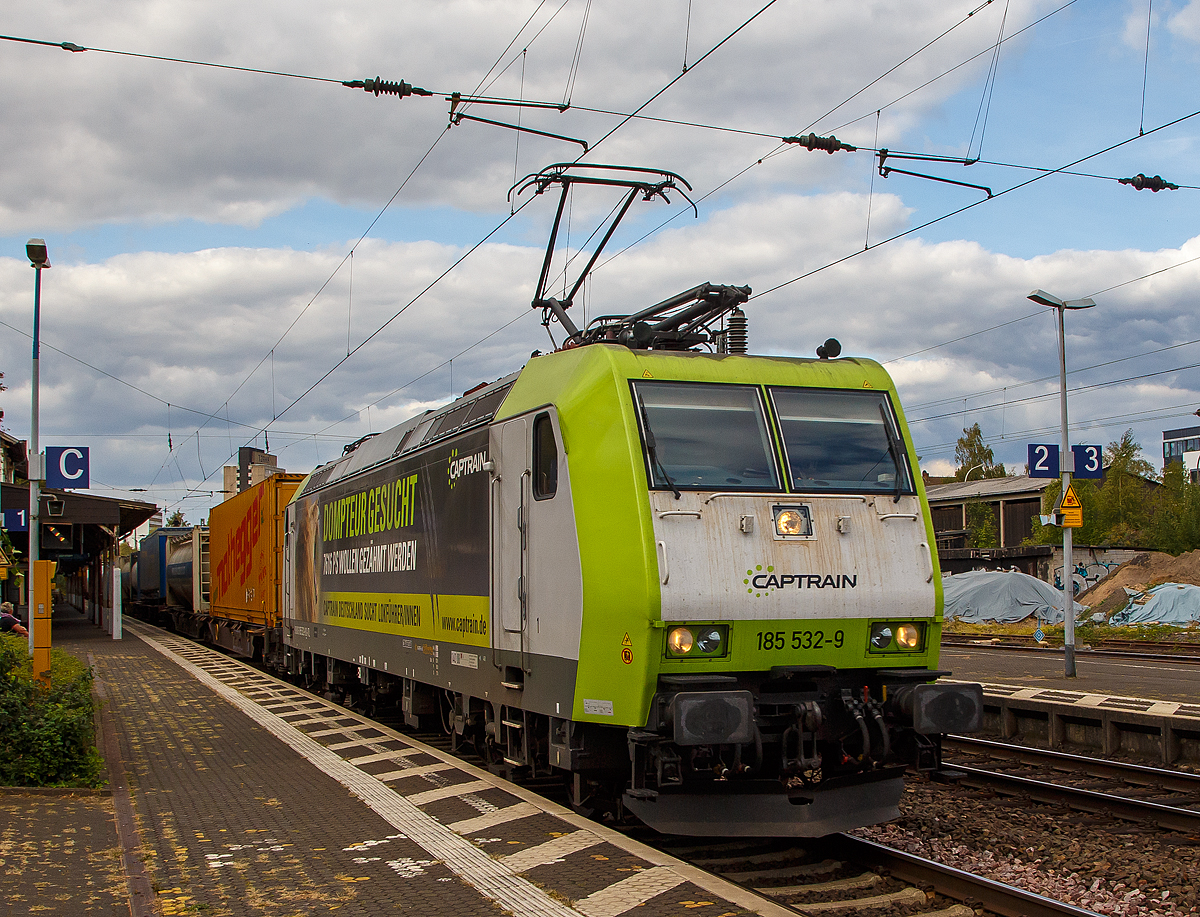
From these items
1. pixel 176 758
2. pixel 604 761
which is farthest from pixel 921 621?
pixel 176 758

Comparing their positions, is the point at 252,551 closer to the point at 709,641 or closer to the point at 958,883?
the point at 709,641

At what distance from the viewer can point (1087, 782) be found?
1032 cm

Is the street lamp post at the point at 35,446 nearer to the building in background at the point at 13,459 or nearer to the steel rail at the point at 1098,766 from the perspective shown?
the steel rail at the point at 1098,766

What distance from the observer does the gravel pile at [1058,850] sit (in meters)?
6.68

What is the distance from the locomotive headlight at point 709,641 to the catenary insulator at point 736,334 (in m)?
2.61

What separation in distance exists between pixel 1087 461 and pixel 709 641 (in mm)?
14703

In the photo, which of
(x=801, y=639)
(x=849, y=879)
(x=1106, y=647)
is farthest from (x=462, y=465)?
(x=1106, y=647)

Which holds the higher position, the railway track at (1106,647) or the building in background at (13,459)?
the building in background at (13,459)

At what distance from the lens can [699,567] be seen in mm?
6859

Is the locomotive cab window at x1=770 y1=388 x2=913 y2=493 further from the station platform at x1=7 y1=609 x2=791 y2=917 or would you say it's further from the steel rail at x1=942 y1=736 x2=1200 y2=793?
the steel rail at x1=942 y1=736 x2=1200 y2=793

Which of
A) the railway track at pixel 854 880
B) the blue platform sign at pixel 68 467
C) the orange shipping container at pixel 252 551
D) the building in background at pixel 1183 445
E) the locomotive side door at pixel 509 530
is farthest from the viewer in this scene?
the building in background at pixel 1183 445

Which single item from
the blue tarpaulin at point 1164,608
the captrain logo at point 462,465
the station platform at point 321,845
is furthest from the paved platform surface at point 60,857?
the blue tarpaulin at point 1164,608

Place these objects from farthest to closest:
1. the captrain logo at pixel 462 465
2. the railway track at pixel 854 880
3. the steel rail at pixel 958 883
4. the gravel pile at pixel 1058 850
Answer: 1. the captrain logo at pixel 462 465
2. the gravel pile at pixel 1058 850
3. the railway track at pixel 854 880
4. the steel rail at pixel 958 883

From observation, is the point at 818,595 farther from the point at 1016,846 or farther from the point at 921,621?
the point at 1016,846
